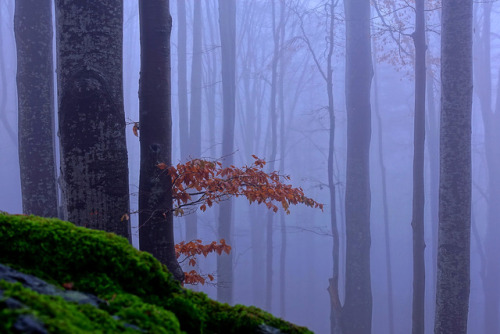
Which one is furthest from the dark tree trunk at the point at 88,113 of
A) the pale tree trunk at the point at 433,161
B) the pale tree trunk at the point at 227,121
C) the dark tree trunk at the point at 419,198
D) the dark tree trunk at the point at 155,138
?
the pale tree trunk at the point at 433,161

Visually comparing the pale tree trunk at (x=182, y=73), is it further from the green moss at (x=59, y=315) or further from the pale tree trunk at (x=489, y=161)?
the green moss at (x=59, y=315)

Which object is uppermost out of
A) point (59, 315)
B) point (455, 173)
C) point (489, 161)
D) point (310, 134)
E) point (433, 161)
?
point (310, 134)

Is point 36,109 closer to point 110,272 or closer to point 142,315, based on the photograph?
point 110,272

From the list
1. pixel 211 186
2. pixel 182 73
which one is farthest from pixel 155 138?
pixel 182 73

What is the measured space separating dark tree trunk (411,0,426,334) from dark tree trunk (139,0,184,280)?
5.94 metres

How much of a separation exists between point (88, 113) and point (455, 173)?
5757mm

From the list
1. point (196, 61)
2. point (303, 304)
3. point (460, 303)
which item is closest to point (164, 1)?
point (460, 303)

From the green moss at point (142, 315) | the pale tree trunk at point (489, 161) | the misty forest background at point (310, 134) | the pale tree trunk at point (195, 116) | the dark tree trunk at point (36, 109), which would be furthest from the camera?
the pale tree trunk at point (489, 161)

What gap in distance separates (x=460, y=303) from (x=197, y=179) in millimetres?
4831

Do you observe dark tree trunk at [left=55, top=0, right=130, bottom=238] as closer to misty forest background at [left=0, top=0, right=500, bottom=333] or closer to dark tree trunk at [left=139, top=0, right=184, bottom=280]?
dark tree trunk at [left=139, top=0, right=184, bottom=280]

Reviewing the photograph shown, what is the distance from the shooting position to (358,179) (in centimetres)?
1185

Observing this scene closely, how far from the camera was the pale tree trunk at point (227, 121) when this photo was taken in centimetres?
1417

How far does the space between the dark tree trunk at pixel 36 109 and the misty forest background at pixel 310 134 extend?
7596 mm

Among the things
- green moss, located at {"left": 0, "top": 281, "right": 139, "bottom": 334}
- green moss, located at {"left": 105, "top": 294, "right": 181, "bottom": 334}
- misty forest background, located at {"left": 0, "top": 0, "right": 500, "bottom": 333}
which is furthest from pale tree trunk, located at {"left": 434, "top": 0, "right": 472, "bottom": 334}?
green moss, located at {"left": 0, "top": 281, "right": 139, "bottom": 334}
